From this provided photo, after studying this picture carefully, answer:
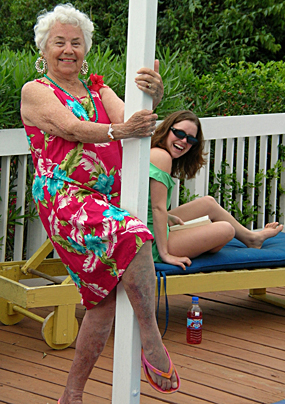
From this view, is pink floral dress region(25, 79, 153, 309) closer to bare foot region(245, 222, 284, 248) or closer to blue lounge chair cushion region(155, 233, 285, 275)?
blue lounge chair cushion region(155, 233, 285, 275)

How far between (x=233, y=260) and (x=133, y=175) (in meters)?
1.70

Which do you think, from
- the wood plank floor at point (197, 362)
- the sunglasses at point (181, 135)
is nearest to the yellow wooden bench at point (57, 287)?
the wood plank floor at point (197, 362)

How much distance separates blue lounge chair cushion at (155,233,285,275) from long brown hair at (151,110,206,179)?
1.83 feet

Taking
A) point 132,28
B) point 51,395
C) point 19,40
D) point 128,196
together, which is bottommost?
point 51,395

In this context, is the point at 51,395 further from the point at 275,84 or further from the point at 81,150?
the point at 275,84

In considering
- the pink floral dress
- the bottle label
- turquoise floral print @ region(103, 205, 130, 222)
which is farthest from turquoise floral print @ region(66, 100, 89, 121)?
the bottle label

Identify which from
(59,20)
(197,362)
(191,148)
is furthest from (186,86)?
(59,20)

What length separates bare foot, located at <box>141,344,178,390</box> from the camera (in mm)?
2533

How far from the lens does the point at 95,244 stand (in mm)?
2498

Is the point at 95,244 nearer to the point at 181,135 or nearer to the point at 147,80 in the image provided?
the point at 147,80

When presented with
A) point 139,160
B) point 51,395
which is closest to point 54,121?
point 139,160

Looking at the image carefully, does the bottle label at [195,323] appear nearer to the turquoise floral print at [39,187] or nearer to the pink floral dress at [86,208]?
the pink floral dress at [86,208]

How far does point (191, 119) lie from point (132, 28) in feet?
4.90

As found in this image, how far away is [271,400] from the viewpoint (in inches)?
119
